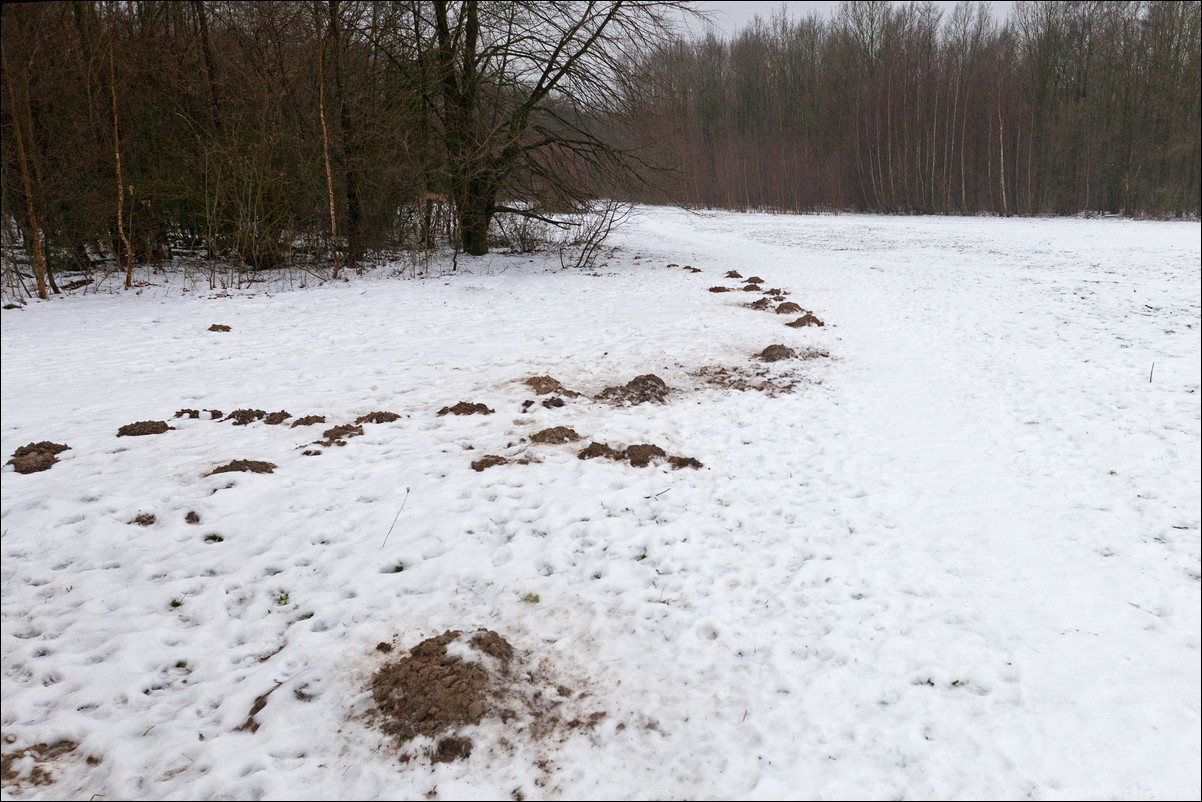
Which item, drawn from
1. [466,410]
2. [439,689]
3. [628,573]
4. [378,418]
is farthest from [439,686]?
[466,410]

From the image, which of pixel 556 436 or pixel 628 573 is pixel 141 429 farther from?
pixel 628 573

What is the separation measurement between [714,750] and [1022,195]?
144 ft

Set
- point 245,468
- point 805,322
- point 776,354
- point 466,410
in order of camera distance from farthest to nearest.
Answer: point 805,322 → point 776,354 → point 466,410 → point 245,468

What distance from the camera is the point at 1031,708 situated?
3324 millimetres

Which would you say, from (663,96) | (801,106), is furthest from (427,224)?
(801,106)

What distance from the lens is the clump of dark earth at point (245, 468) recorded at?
17.8 feet

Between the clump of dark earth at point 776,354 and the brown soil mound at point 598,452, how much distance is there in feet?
12.6

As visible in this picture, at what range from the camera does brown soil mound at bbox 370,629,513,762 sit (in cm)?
310

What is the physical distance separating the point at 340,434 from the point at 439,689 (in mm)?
3611

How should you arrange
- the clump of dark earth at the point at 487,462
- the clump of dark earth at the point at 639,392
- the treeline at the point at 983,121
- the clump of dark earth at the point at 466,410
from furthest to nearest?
the treeline at the point at 983,121 → the clump of dark earth at the point at 639,392 → the clump of dark earth at the point at 466,410 → the clump of dark earth at the point at 487,462

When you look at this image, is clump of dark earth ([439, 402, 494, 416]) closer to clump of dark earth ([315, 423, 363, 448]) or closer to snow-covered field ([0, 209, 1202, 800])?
snow-covered field ([0, 209, 1202, 800])

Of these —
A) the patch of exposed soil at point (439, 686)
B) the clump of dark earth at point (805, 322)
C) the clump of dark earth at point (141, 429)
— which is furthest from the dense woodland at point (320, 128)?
the patch of exposed soil at point (439, 686)

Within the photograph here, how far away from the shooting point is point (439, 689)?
10.7 ft

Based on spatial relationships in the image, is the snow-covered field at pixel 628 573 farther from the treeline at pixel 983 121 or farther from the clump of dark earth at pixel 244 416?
the treeline at pixel 983 121
